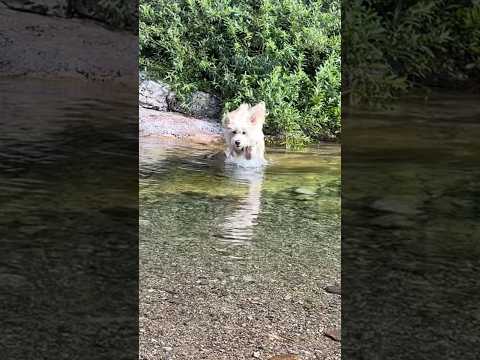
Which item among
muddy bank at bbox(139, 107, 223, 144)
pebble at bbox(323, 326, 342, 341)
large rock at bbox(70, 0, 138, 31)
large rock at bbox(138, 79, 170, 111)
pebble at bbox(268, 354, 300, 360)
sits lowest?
pebble at bbox(268, 354, 300, 360)

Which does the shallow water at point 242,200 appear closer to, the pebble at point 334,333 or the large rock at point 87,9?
the pebble at point 334,333

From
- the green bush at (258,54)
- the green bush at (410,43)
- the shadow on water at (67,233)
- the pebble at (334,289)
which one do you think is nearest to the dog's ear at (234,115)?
the green bush at (258,54)

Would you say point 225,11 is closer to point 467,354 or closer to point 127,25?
point 467,354

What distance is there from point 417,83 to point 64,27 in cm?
377

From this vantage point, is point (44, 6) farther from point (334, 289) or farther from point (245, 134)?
point (334, 289)

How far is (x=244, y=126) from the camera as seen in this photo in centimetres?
398

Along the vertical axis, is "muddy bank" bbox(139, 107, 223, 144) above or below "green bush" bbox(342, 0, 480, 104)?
below

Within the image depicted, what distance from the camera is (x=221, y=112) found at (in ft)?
14.6

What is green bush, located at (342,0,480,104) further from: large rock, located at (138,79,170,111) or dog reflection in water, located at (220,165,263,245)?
dog reflection in water, located at (220,165,263,245)

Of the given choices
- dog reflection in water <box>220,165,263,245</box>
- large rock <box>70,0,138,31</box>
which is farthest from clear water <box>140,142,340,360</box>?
large rock <box>70,0,138,31</box>

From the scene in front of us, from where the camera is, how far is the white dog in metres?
3.97

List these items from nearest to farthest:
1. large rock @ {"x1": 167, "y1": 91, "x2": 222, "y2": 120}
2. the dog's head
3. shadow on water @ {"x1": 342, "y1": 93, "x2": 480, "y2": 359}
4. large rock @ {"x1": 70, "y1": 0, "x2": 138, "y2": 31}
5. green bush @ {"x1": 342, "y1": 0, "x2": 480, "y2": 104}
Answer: shadow on water @ {"x1": 342, "y1": 93, "x2": 480, "y2": 359} < the dog's head < large rock @ {"x1": 167, "y1": 91, "x2": 222, "y2": 120} < green bush @ {"x1": 342, "y1": 0, "x2": 480, "y2": 104} < large rock @ {"x1": 70, "y1": 0, "x2": 138, "y2": 31}

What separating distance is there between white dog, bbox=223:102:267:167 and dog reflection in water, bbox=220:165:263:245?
53 millimetres

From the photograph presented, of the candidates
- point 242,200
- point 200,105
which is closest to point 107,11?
point 200,105
